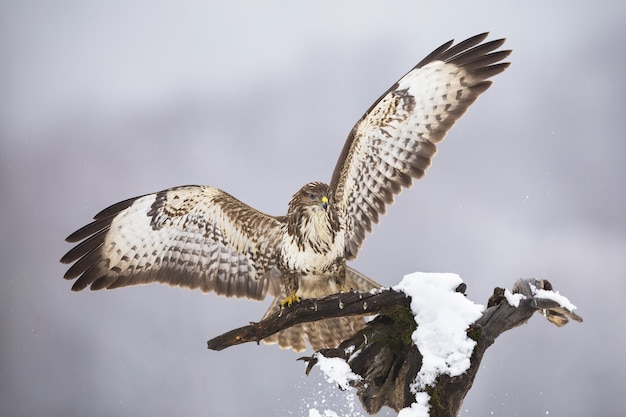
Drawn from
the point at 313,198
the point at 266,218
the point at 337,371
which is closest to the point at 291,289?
the point at 266,218

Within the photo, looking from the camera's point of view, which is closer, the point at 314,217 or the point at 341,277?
the point at 314,217

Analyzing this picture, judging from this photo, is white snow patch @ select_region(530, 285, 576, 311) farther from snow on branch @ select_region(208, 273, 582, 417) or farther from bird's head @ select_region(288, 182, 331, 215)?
bird's head @ select_region(288, 182, 331, 215)

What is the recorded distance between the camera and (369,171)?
4.23 metres

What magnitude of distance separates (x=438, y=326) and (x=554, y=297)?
0.63 meters

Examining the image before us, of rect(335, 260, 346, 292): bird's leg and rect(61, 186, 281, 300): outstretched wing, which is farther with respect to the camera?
rect(61, 186, 281, 300): outstretched wing

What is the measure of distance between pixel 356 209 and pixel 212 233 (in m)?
0.93

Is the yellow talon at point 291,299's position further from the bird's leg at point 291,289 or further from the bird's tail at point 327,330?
the bird's tail at point 327,330

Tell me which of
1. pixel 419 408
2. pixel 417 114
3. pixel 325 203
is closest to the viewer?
pixel 419 408

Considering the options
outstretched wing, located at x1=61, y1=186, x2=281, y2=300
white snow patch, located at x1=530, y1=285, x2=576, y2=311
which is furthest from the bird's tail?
white snow patch, located at x1=530, y1=285, x2=576, y2=311

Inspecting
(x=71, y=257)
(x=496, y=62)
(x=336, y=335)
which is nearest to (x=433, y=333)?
(x=336, y=335)

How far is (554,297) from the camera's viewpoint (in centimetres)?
334

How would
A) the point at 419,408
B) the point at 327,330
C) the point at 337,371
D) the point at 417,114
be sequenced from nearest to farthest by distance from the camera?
the point at 419,408 < the point at 337,371 < the point at 327,330 < the point at 417,114

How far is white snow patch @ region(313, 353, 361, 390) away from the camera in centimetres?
322

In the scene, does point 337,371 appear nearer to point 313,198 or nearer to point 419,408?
point 419,408
